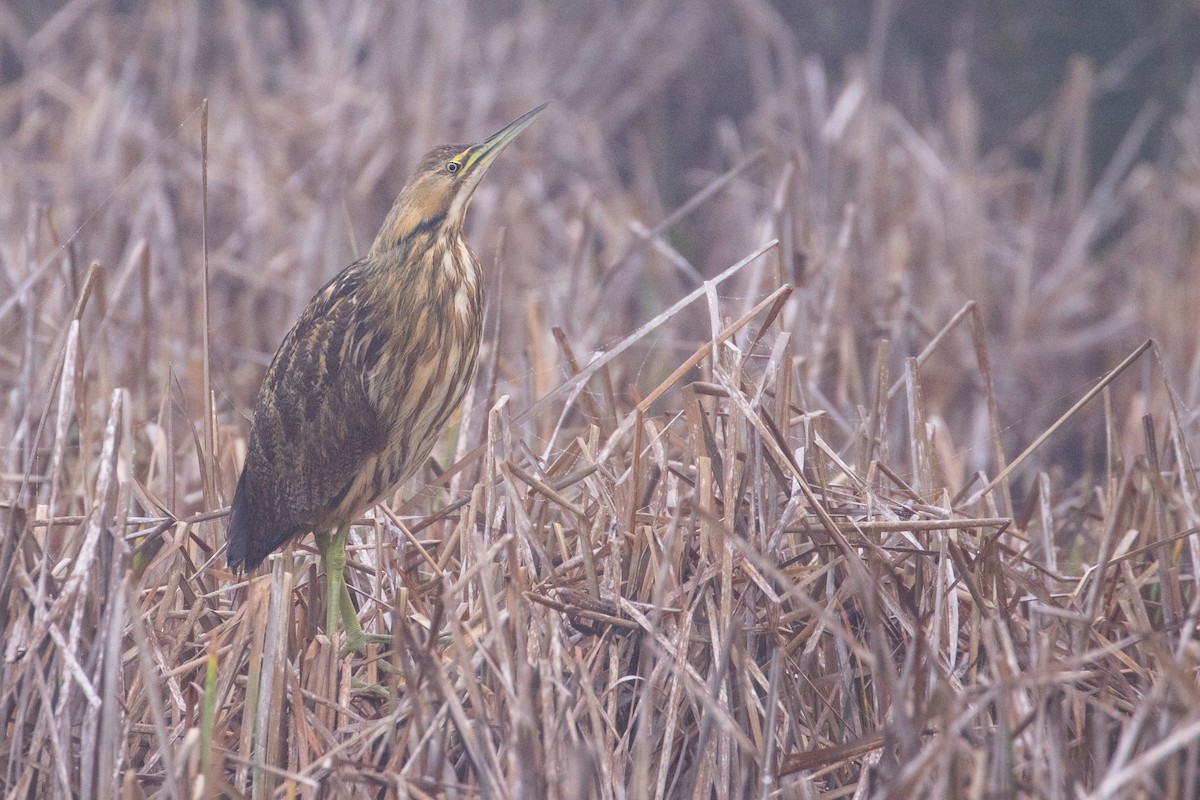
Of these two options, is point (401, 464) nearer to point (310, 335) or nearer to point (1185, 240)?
point (310, 335)

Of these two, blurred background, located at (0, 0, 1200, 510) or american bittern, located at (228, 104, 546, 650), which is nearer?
american bittern, located at (228, 104, 546, 650)

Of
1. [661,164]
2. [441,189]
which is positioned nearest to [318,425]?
[441,189]

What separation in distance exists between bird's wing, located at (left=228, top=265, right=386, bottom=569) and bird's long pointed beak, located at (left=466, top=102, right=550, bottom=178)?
0.87ft

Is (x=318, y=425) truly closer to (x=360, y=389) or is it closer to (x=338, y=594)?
(x=360, y=389)

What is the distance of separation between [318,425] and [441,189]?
0.41 meters

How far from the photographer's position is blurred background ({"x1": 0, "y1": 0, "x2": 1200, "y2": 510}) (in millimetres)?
3699

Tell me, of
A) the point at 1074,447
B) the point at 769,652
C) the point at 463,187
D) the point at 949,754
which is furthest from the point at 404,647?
the point at 1074,447

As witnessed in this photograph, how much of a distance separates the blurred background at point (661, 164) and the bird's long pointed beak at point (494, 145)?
75 cm

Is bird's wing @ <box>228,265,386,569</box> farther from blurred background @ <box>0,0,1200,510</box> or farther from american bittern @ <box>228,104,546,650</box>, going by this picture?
blurred background @ <box>0,0,1200,510</box>

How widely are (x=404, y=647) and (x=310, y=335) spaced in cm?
64

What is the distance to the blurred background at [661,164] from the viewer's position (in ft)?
12.1

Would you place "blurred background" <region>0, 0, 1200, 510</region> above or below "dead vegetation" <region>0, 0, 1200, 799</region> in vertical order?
above

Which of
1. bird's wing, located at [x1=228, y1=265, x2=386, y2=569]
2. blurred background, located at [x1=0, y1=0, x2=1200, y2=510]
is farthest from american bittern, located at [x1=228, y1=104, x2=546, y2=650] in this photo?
blurred background, located at [x1=0, y1=0, x2=1200, y2=510]

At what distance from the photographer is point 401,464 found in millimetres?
2078
